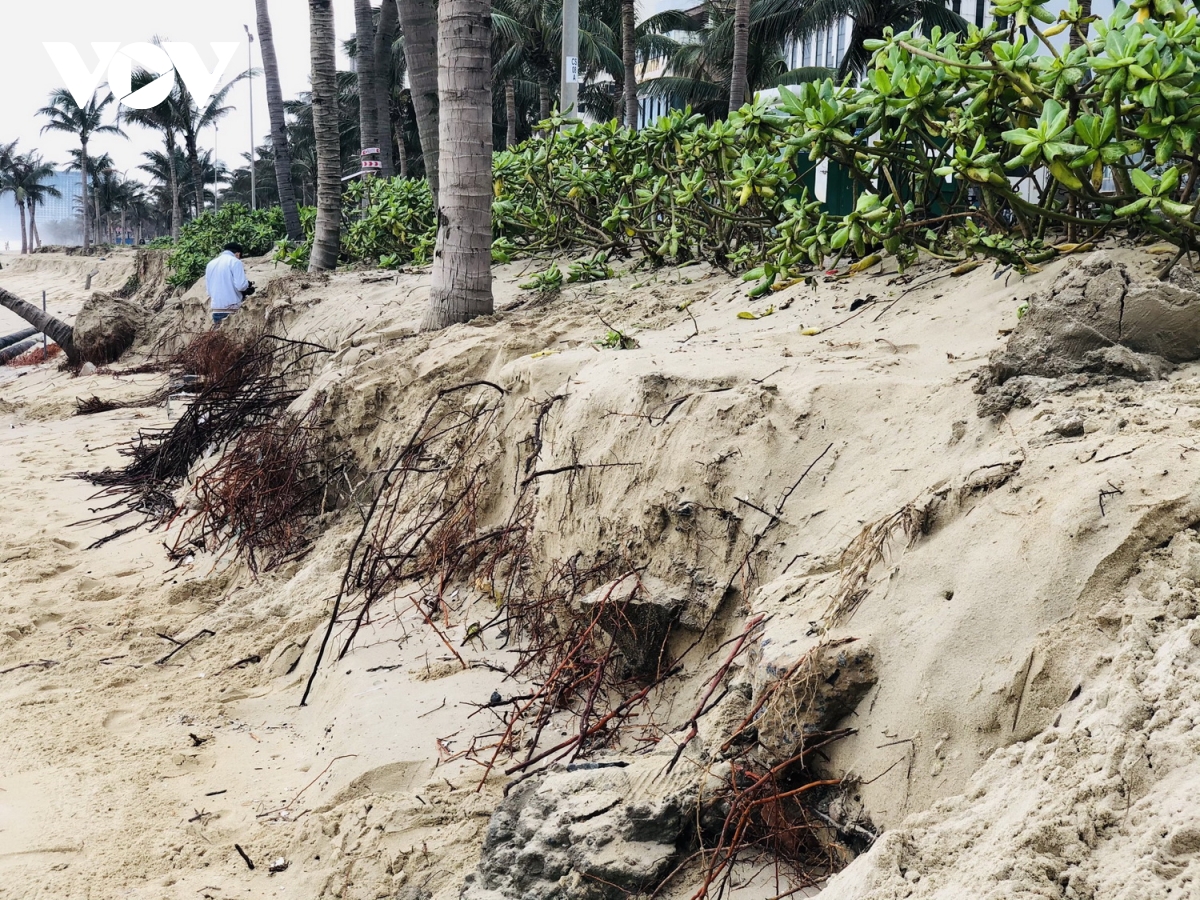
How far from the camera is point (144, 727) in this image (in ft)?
12.3

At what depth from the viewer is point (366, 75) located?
15172mm

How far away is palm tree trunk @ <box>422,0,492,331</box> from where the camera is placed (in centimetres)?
630

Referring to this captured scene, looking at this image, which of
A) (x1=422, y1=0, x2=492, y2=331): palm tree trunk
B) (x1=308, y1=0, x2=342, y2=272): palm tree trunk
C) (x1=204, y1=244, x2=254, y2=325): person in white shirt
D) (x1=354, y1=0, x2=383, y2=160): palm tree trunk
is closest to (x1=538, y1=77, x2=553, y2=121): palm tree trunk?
(x1=354, y1=0, x2=383, y2=160): palm tree trunk

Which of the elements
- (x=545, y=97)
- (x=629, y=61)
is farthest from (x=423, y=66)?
(x=545, y=97)

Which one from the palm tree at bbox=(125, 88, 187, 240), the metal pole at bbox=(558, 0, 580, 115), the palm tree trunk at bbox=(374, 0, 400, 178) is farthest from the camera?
the palm tree at bbox=(125, 88, 187, 240)

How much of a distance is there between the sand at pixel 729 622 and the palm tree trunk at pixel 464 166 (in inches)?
19.2

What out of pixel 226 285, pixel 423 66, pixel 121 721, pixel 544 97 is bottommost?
pixel 121 721

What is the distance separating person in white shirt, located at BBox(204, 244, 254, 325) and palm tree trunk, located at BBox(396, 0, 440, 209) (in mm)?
2421

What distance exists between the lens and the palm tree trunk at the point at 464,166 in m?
6.30

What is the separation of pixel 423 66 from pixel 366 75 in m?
4.22

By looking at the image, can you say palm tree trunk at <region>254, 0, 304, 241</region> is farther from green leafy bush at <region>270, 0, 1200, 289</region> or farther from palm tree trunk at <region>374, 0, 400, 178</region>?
green leafy bush at <region>270, 0, 1200, 289</region>

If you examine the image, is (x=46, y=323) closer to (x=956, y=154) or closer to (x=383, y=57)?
(x=383, y=57)

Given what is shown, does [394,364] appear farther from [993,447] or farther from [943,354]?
[993,447]

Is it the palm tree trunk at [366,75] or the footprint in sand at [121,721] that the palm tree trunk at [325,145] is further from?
the footprint in sand at [121,721]
